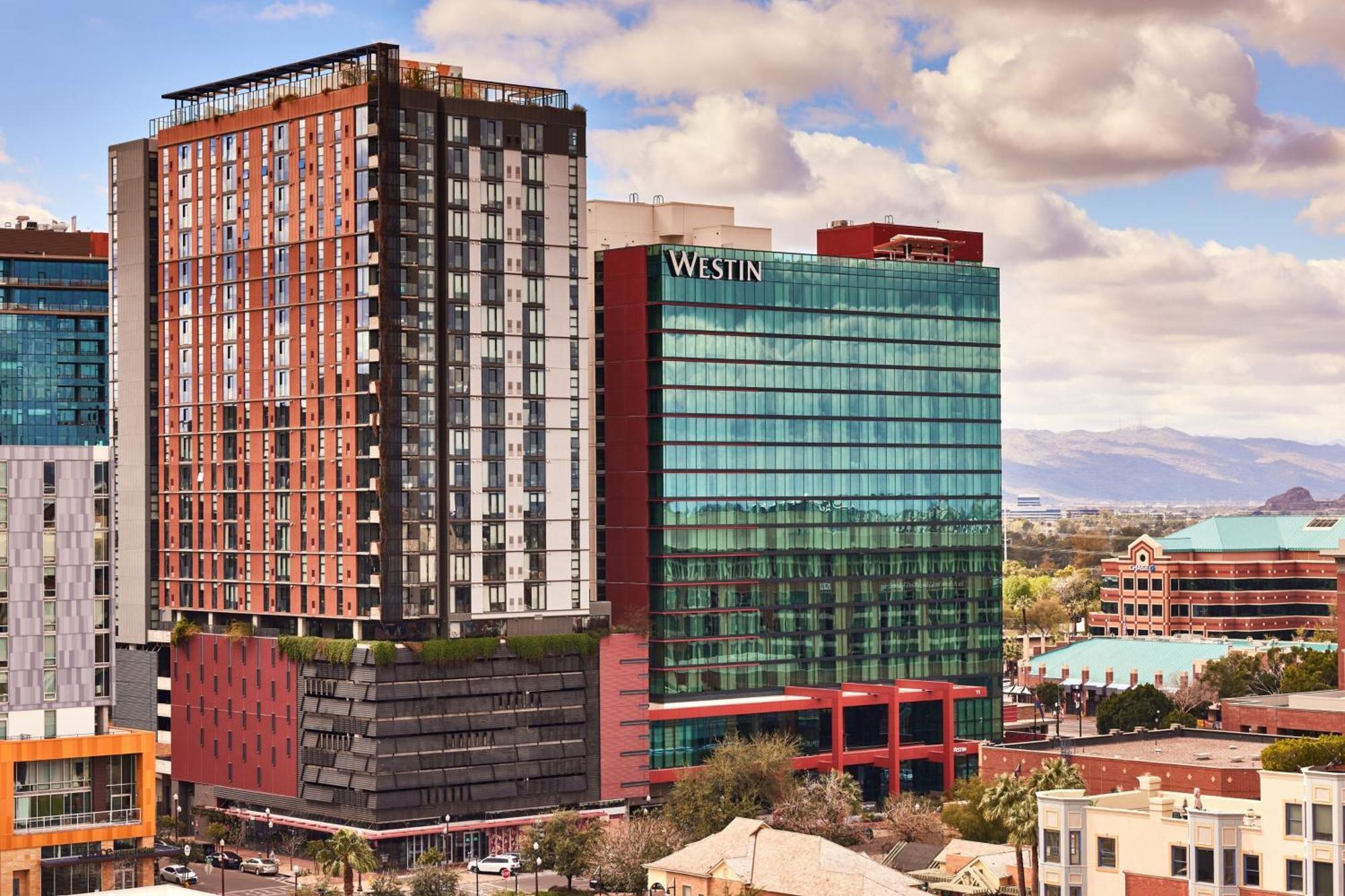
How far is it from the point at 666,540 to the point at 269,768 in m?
40.1

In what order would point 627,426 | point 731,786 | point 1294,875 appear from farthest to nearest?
point 627,426, point 731,786, point 1294,875

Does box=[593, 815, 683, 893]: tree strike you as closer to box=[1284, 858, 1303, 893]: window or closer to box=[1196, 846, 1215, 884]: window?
box=[1196, 846, 1215, 884]: window

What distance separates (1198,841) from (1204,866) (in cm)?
146

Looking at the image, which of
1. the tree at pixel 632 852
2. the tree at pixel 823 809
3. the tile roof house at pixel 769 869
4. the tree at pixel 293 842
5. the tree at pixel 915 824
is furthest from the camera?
the tree at pixel 293 842

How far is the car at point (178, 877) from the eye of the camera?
166375 millimetres

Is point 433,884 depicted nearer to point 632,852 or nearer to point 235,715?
point 632,852

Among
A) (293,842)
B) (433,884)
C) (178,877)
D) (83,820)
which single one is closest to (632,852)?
(433,884)

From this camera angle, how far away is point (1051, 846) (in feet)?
433

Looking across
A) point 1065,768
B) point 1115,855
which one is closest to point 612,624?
point 1065,768

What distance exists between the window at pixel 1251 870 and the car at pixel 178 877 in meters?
81.5

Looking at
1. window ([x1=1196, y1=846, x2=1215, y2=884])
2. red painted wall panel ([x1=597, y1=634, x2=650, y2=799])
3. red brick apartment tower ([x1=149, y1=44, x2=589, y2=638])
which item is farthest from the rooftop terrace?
window ([x1=1196, y1=846, x2=1215, y2=884])

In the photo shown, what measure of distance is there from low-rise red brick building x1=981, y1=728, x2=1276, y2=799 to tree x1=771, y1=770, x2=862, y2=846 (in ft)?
38.5

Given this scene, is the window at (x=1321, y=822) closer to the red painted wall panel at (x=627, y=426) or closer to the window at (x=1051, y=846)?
the window at (x=1051, y=846)

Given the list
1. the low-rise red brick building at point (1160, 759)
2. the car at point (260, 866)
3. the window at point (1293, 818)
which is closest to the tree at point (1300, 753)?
the low-rise red brick building at point (1160, 759)
